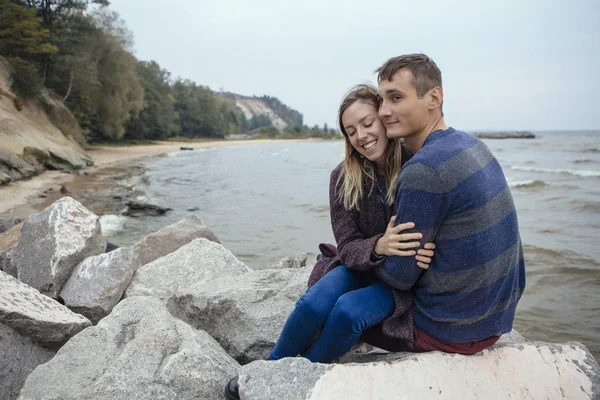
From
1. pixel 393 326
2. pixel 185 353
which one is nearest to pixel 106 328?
pixel 185 353

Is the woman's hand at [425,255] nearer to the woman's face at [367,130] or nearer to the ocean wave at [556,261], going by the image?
the woman's face at [367,130]

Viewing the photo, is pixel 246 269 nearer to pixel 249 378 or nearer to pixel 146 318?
pixel 146 318

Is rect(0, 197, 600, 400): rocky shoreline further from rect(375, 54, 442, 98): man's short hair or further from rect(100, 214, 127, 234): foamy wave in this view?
rect(100, 214, 127, 234): foamy wave

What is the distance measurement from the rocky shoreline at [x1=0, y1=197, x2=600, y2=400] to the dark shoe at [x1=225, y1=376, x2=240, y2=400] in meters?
0.08

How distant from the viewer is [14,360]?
2828 millimetres

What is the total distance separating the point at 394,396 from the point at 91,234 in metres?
3.59

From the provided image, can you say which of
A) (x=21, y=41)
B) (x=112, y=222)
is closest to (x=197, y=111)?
(x=21, y=41)

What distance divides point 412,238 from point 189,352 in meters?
1.39

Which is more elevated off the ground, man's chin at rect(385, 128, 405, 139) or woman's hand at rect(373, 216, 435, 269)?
man's chin at rect(385, 128, 405, 139)

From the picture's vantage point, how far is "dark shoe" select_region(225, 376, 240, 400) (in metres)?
2.32

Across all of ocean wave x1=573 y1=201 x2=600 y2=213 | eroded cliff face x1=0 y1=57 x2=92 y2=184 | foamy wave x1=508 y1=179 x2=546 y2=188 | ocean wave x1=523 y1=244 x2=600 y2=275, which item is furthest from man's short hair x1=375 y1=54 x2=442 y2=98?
eroded cliff face x1=0 y1=57 x2=92 y2=184

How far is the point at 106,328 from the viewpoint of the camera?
2785 millimetres

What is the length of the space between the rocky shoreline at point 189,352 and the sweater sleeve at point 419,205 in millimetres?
484

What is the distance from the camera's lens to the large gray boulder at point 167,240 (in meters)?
5.50
